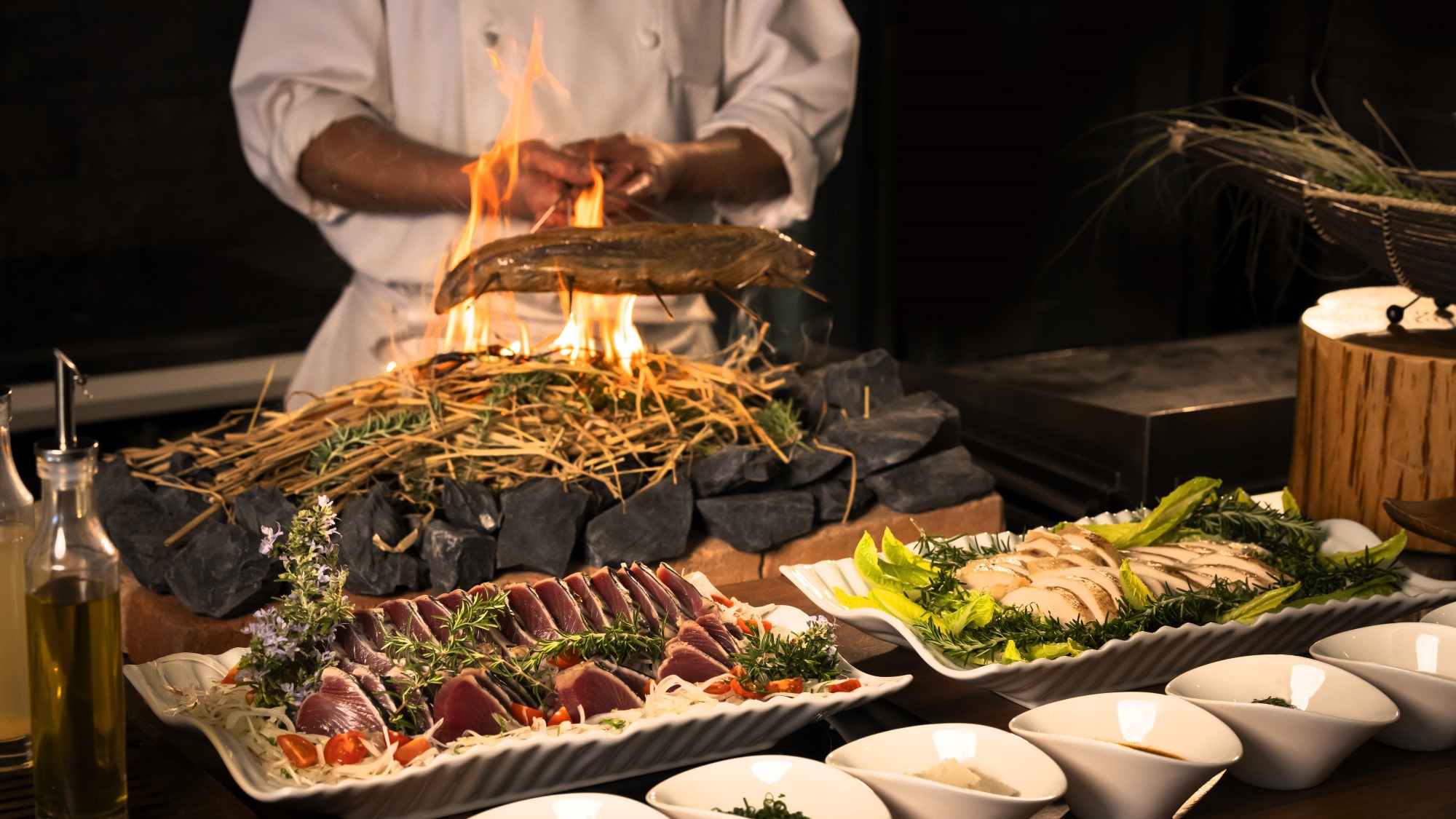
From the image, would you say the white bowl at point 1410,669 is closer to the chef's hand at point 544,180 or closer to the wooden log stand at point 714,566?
the wooden log stand at point 714,566

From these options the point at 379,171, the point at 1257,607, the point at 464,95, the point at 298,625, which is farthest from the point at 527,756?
the point at 464,95

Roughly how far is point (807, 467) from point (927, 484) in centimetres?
23

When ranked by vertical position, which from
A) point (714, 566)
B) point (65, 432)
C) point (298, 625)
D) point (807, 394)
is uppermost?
Answer: point (65, 432)

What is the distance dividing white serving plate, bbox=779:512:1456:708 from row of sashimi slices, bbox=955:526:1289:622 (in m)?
0.06

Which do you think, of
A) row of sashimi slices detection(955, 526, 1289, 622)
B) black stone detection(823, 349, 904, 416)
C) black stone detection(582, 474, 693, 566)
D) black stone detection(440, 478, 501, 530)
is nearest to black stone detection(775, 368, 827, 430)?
black stone detection(823, 349, 904, 416)

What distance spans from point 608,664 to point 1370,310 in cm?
145

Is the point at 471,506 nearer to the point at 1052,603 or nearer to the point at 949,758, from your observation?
the point at 1052,603

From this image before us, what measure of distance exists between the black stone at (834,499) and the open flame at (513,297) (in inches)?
18.7

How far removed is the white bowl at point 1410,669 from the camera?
4.02 feet

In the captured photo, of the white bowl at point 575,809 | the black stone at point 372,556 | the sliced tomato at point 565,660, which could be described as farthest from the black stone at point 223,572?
the white bowl at point 575,809

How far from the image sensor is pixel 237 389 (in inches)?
123

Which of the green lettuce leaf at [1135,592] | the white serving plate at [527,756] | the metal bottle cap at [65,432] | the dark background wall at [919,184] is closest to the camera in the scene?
the metal bottle cap at [65,432]

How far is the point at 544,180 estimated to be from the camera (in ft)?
9.77

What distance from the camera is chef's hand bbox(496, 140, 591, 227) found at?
2941mm
